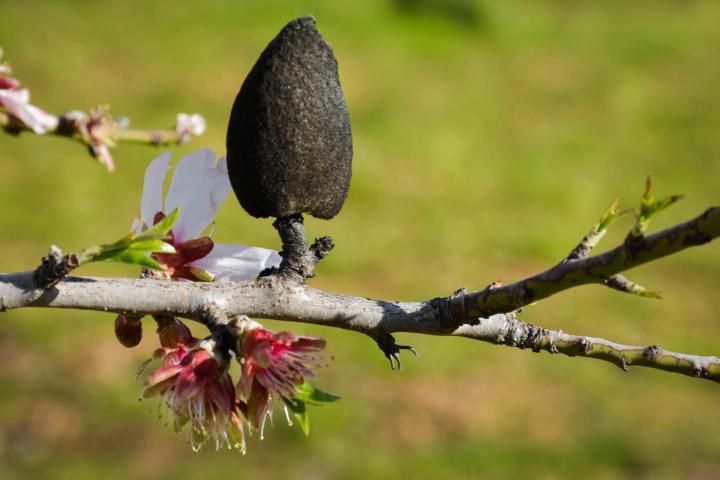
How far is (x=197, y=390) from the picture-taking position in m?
0.75

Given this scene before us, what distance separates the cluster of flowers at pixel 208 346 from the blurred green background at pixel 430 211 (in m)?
3.29

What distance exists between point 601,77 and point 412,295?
3.34m

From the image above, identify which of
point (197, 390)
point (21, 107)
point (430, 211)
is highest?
point (430, 211)

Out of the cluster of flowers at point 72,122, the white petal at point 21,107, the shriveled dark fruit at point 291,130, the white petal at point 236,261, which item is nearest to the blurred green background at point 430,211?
the cluster of flowers at point 72,122

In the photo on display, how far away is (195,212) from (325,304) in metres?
0.19

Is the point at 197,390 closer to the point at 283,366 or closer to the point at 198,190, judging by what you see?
the point at 283,366

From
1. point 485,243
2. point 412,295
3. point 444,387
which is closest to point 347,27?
point 485,243

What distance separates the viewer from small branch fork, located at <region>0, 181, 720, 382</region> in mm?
667

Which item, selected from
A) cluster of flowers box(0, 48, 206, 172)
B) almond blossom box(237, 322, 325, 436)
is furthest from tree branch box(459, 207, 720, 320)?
cluster of flowers box(0, 48, 206, 172)

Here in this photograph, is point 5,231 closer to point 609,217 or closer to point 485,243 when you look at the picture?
point 485,243

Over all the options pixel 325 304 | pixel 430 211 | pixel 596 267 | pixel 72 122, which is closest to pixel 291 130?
pixel 325 304

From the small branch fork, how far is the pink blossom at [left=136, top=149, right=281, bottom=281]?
0.07 meters

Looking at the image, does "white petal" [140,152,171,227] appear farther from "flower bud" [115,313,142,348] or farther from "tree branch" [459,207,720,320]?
"tree branch" [459,207,720,320]

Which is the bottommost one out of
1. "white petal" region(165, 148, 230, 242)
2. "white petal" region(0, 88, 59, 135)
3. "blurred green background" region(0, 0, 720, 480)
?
"white petal" region(165, 148, 230, 242)
